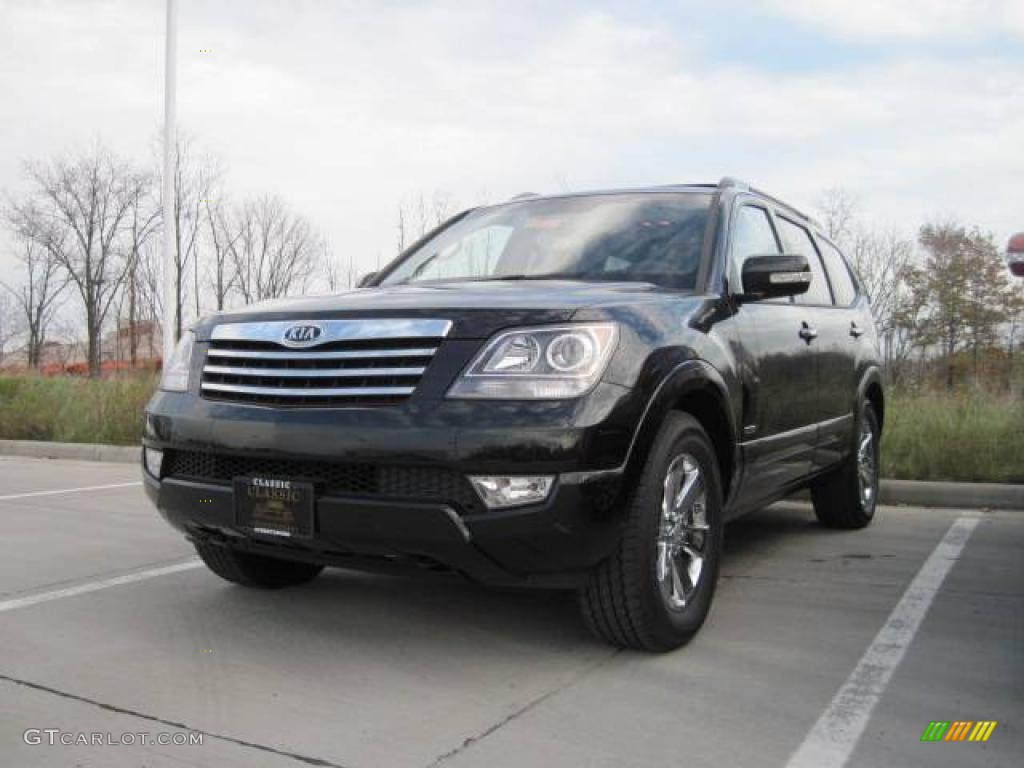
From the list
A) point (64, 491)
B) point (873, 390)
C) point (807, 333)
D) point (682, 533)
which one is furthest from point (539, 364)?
→ point (64, 491)

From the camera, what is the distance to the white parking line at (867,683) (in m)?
2.70

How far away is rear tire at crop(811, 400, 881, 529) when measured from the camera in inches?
232

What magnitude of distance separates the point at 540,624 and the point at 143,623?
A: 5.18 feet

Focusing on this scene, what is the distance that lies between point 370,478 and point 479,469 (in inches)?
14.7

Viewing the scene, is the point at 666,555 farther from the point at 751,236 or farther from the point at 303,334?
the point at 751,236

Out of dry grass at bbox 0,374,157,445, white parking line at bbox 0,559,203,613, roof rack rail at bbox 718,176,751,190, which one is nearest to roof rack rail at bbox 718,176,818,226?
roof rack rail at bbox 718,176,751,190

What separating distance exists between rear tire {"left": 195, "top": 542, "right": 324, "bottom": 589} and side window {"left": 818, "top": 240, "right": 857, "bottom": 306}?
3.45m

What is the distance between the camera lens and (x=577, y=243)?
4387 mm

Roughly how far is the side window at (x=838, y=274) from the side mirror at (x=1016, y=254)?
7.47ft

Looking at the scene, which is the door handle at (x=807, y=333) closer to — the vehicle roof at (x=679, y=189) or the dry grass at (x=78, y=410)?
the vehicle roof at (x=679, y=189)

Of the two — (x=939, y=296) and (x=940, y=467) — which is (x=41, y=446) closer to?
(x=940, y=467)

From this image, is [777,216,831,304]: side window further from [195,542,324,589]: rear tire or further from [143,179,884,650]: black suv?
[195,542,324,589]: rear tire

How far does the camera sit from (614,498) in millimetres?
3139

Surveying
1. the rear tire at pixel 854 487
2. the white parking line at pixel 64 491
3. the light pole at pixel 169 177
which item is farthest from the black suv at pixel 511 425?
the light pole at pixel 169 177
